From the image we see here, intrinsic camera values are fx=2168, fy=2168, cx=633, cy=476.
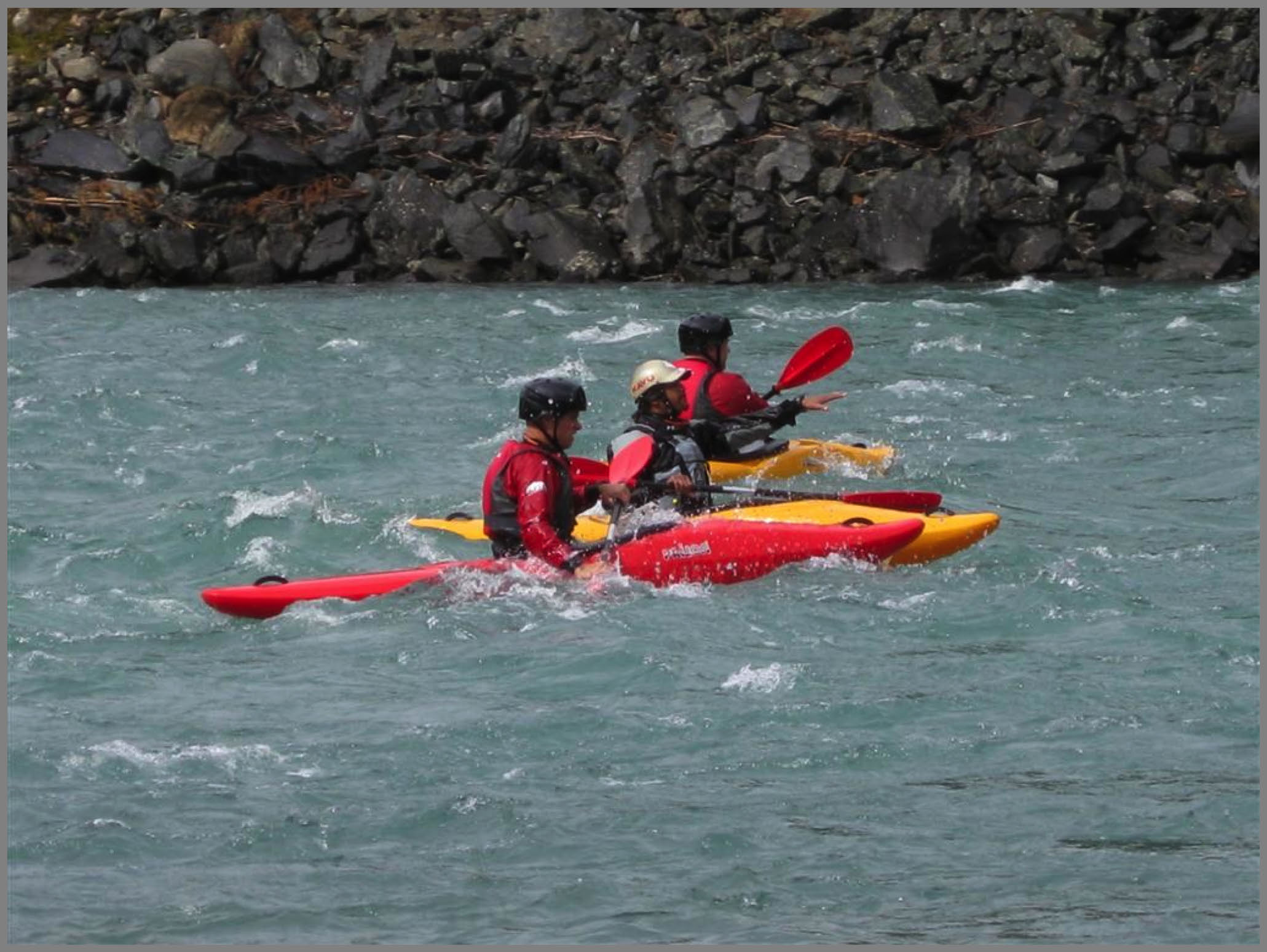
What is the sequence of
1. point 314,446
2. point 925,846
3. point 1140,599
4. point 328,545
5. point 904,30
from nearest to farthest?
point 925,846, point 1140,599, point 328,545, point 314,446, point 904,30

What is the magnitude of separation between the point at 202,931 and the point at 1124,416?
31.4 ft

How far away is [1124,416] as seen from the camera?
14750 mm

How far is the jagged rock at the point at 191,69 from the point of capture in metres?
23.3

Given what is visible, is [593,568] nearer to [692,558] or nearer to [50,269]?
[692,558]

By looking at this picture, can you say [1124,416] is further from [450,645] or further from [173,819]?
[173,819]

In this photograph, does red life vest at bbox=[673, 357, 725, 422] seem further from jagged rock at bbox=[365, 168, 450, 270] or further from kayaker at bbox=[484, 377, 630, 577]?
jagged rock at bbox=[365, 168, 450, 270]

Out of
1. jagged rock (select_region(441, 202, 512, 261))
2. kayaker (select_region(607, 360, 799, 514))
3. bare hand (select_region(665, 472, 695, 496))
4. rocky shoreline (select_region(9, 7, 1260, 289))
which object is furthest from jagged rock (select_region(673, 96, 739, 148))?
bare hand (select_region(665, 472, 695, 496))

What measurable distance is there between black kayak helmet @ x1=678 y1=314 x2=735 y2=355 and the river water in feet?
3.95

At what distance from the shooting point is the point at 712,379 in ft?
40.4

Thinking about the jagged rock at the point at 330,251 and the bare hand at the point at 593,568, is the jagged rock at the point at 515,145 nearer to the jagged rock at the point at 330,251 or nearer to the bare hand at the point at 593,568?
the jagged rock at the point at 330,251

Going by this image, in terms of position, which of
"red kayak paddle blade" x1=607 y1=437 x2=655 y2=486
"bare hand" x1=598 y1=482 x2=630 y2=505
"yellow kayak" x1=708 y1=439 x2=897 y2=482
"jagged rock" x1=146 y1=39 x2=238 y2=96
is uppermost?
"jagged rock" x1=146 y1=39 x2=238 y2=96

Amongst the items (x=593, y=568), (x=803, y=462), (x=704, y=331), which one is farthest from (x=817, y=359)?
(x=593, y=568)

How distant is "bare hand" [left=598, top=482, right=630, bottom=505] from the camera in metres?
10.0

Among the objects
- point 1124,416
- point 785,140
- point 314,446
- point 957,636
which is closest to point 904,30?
point 785,140
